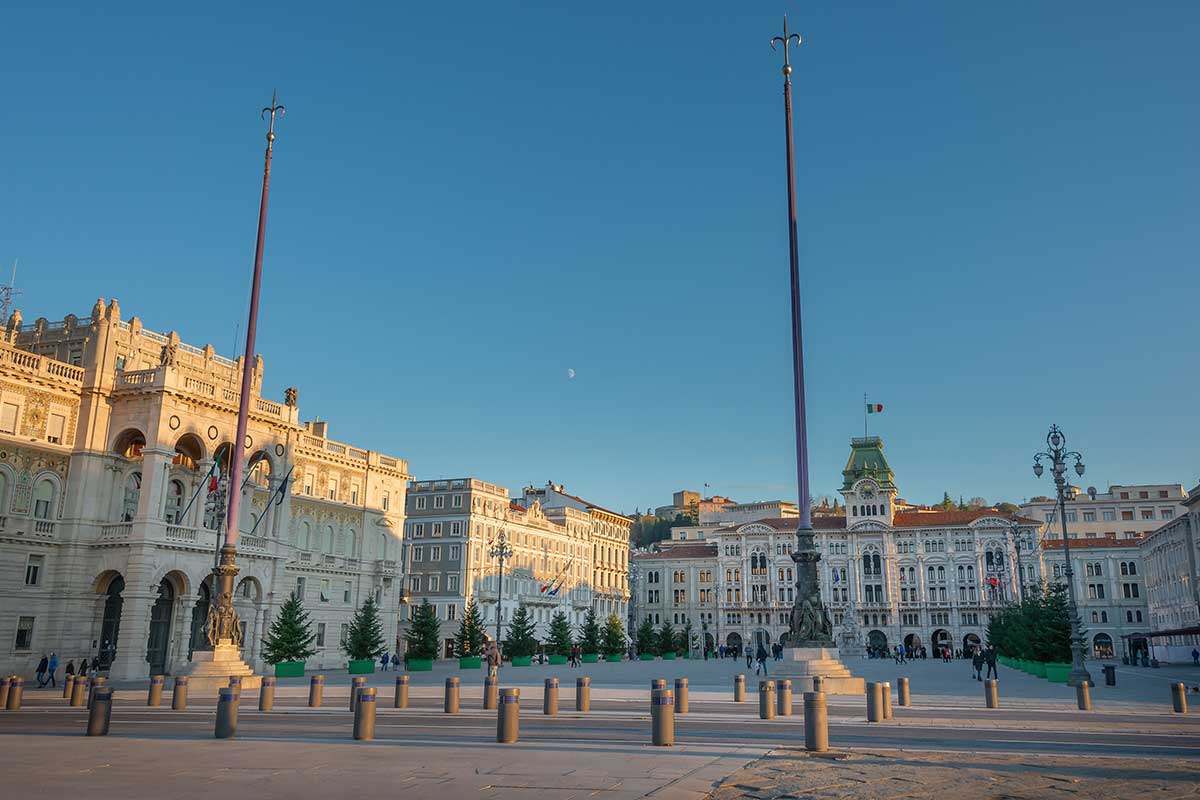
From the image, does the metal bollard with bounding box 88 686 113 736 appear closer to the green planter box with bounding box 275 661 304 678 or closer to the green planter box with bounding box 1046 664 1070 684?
the green planter box with bounding box 275 661 304 678

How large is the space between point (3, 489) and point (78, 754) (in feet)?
107

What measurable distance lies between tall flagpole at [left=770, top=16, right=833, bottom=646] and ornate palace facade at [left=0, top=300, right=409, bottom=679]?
25.9m

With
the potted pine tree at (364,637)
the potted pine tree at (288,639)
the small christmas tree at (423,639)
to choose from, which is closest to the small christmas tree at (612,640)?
the small christmas tree at (423,639)

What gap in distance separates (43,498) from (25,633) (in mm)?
6032

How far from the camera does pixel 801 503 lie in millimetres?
31156

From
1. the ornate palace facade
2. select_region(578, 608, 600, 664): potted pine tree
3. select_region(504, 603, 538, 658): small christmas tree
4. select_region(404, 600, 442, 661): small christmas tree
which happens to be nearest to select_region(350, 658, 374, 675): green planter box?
the ornate palace facade

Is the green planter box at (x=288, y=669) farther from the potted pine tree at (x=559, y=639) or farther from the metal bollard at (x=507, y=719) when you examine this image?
the potted pine tree at (x=559, y=639)

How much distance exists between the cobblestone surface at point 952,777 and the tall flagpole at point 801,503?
14.9 m

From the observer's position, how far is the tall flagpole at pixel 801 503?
98.3ft

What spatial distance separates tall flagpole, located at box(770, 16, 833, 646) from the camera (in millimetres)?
29969

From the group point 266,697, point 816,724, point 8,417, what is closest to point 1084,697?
point 816,724

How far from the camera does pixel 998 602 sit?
107312mm

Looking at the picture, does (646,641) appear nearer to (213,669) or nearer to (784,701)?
(213,669)

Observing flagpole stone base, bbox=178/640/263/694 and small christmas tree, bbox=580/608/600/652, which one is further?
small christmas tree, bbox=580/608/600/652
